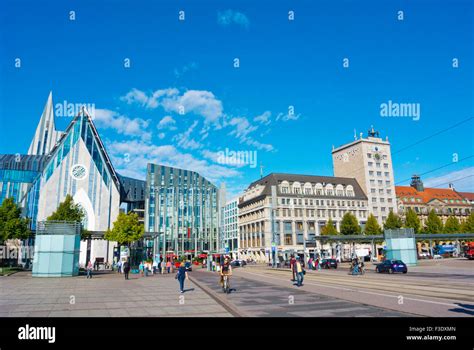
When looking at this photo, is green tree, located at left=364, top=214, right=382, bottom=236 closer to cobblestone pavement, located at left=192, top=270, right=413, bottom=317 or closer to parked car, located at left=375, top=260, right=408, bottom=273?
parked car, located at left=375, top=260, right=408, bottom=273

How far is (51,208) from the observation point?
2849 inches

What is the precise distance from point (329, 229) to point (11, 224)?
202 feet

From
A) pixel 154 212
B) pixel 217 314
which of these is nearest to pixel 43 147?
pixel 154 212

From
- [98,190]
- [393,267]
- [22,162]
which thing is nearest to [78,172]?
[98,190]

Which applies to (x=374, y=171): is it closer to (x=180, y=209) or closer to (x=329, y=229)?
(x=329, y=229)

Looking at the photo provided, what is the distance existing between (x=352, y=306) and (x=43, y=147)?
180 metres

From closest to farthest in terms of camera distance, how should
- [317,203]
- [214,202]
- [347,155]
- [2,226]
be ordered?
[2,226]
[317,203]
[347,155]
[214,202]

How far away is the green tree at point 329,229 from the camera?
8013 cm

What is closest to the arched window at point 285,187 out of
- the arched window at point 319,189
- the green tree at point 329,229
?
the arched window at point 319,189

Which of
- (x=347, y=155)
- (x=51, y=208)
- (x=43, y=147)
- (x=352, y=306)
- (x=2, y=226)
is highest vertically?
(x=43, y=147)

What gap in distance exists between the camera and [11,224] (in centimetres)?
4416

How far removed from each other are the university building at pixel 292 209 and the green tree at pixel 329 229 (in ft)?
10.5
